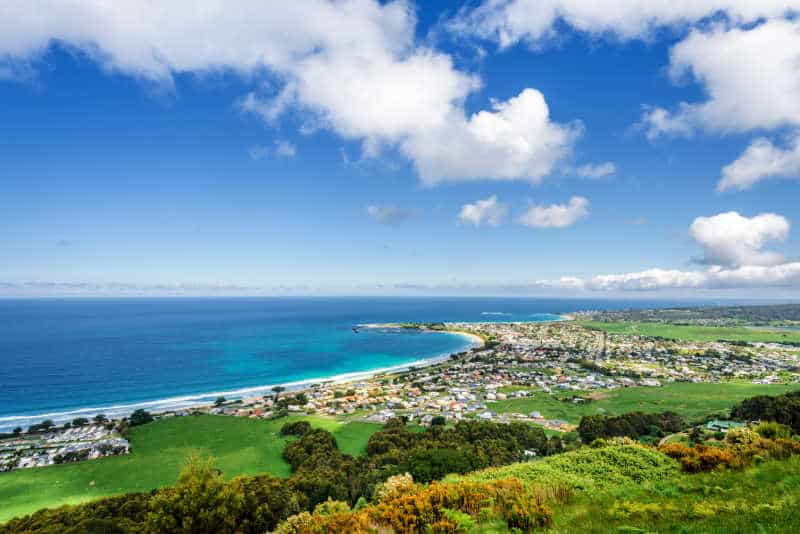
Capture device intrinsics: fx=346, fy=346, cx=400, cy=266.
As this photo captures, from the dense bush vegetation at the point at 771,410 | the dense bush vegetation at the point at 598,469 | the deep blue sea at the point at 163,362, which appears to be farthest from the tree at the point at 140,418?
the dense bush vegetation at the point at 771,410

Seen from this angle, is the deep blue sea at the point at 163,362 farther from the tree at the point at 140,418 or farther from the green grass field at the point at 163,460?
the green grass field at the point at 163,460

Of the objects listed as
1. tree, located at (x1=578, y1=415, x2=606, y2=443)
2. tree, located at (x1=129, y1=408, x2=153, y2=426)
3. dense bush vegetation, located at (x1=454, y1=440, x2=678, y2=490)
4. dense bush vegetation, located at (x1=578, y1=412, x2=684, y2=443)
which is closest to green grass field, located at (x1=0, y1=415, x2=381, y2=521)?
tree, located at (x1=129, y1=408, x2=153, y2=426)

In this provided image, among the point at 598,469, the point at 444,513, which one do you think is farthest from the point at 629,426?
the point at 444,513

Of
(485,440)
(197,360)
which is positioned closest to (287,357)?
(197,360)

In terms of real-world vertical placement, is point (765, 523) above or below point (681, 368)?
above

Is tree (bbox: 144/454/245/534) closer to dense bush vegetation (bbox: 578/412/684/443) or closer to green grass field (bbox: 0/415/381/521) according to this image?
green grass field (bbox: 0/415/381/521)

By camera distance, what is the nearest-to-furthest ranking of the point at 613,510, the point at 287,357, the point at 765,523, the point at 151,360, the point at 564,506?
the point at 765,523
the point at 613,510
the point at 564,506
the point at 151,360
the point at 287,357

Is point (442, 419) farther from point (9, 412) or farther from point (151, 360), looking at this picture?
point (151, 360)
